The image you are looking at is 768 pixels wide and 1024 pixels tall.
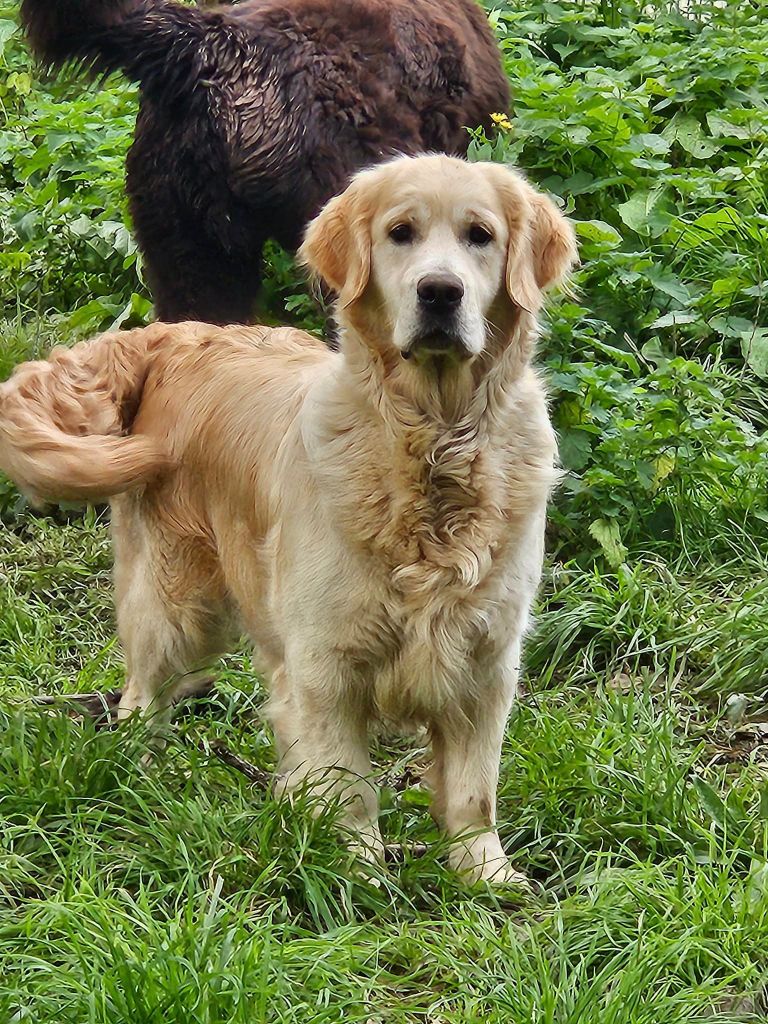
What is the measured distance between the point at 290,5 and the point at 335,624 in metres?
2.79

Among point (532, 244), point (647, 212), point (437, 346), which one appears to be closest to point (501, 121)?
point (647, 212)

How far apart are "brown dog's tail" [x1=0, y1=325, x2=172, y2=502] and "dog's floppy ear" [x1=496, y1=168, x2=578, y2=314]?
1.09 m

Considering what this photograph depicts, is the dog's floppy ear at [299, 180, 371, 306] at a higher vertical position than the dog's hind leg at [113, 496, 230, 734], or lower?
higher

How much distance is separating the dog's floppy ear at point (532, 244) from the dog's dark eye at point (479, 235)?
0.07m

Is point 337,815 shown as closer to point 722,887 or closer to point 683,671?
point 722,887

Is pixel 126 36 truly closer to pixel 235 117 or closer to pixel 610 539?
pixel 235 117

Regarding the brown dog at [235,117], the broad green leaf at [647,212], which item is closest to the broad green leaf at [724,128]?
the broad green leaf at [647,212]

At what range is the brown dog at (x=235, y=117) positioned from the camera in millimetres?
4586

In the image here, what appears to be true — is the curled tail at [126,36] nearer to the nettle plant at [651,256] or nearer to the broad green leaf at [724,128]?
the nettle plant at [651,256]

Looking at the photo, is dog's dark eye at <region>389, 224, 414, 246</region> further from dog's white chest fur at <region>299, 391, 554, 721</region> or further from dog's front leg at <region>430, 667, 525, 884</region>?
dog's front leg at <region>430, 667, 525, 884</region>

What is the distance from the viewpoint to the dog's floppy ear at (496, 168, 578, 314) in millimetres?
3051

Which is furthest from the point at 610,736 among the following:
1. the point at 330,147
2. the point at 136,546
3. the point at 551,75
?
the point at 551,75

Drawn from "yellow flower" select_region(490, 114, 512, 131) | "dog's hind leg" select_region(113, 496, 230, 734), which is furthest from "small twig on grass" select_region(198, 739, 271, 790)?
"yellow flower" select_region(490, 114, 512, 131)

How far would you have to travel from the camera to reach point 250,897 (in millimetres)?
2693
